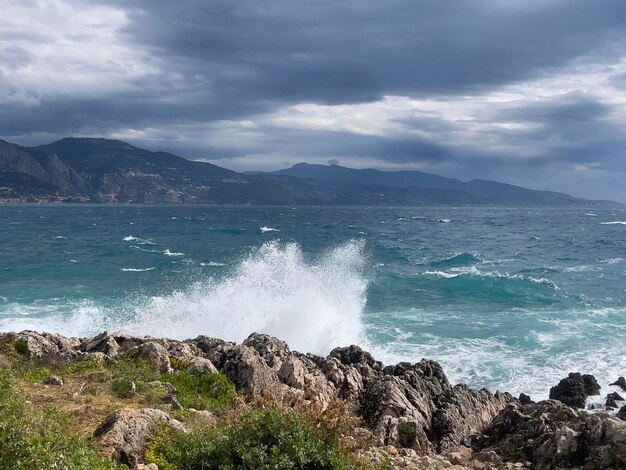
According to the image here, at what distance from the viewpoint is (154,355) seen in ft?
46.6

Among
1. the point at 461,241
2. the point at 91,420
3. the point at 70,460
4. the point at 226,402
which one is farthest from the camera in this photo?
Answer: the point at 461,241

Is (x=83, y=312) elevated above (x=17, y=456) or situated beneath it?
situated beneath

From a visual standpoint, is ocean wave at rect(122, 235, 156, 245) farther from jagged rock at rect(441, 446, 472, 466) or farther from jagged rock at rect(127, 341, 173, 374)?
jagged rock at rect(441, 446, 472, 466)

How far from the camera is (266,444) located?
27.1ft

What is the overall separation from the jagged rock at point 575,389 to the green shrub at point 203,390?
1136 centimetres

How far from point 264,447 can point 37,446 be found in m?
2.82

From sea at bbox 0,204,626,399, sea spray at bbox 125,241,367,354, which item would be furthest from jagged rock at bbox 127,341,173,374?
sea spray at bbox 125,241,367,354

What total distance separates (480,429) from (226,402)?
666 cm

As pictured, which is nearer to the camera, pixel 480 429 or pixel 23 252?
pixel 480 429

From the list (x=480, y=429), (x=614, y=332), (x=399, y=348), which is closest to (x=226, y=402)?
(x=480, y=429)

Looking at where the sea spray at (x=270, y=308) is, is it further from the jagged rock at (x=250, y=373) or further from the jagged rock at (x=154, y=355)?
the jagged rock at (x=154, y=355)

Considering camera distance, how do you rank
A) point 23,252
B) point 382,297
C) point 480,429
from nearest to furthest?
point 480,429 < point 382,297 < point 23,252

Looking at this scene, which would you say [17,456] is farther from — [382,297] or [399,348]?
[382,297]

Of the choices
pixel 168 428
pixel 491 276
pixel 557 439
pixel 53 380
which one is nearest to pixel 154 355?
pixel 53 380
